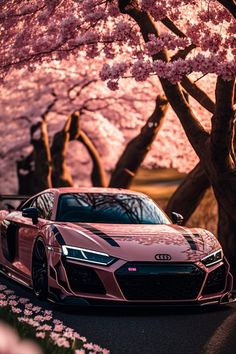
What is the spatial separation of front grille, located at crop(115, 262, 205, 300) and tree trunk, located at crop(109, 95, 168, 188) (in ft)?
42.7

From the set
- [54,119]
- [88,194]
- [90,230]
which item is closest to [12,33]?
[88,194]

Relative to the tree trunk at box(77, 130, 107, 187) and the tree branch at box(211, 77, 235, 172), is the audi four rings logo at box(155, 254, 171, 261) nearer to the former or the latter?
the tree branch at box(211, 77, 235, 172)

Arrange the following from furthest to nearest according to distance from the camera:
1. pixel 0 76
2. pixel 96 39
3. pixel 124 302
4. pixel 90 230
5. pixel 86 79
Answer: pixel 86 79, pixel 0 76, pixel 96 39, pixel 90 230, pixel 124 302

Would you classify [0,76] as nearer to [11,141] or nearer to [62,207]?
[62,207]

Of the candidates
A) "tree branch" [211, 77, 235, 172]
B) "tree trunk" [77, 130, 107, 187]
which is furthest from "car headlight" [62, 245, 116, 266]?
"tree trunk" [77, 130, 107, 187]

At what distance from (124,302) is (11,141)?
80.2ft

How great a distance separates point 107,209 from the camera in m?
10.7

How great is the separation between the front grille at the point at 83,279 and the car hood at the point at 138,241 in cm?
23

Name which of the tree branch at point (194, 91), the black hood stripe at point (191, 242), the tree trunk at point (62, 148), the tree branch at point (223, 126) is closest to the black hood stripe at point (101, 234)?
the black hood stripe at point (191, 242)

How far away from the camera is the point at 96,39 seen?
517 inches

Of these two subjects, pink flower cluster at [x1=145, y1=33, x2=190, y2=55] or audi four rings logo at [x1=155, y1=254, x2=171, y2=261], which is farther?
pink flower cluster at [x1=145, y1=33, x2=190, y2=55]

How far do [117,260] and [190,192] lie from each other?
925 centimetres

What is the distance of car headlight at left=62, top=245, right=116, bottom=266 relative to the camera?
8906 millimetres

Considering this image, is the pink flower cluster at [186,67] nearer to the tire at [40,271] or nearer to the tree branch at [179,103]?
the tree branch at [179,103]
